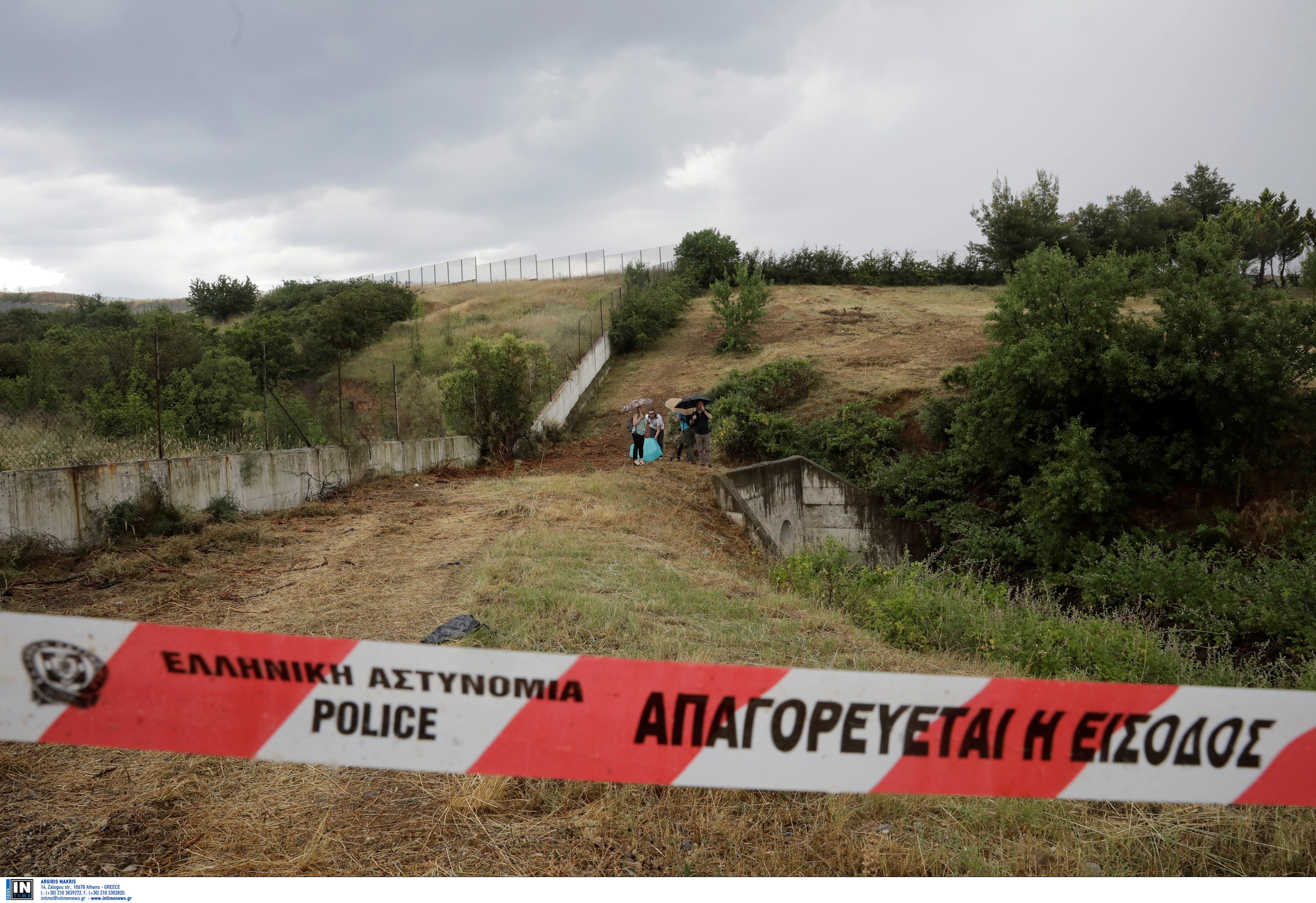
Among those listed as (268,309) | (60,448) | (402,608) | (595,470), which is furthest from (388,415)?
(268,309)

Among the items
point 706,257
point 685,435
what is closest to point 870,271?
point 706,257

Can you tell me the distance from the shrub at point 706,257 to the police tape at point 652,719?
46.6 meters

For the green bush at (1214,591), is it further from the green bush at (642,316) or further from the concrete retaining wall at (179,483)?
the green bush at (642,316)

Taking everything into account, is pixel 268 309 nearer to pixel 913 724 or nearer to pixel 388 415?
pixel 388 415

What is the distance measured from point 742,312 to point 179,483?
25115 millimetres

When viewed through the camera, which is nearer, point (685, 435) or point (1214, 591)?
point (1214, 591)

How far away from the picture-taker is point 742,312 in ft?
107

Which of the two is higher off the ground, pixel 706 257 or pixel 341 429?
pixel 706 257

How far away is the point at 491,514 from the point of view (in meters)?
11.8

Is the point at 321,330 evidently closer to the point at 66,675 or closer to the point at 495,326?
the point at 495,326

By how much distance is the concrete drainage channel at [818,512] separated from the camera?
16.8 meters

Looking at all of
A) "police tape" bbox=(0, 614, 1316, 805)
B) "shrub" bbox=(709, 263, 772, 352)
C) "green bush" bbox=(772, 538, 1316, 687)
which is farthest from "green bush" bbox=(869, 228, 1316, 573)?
"shrub" bbox=(709, 263, 772, 352)

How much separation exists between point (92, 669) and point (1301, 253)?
62.2 metres

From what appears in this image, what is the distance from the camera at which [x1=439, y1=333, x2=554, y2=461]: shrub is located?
20031 mm
